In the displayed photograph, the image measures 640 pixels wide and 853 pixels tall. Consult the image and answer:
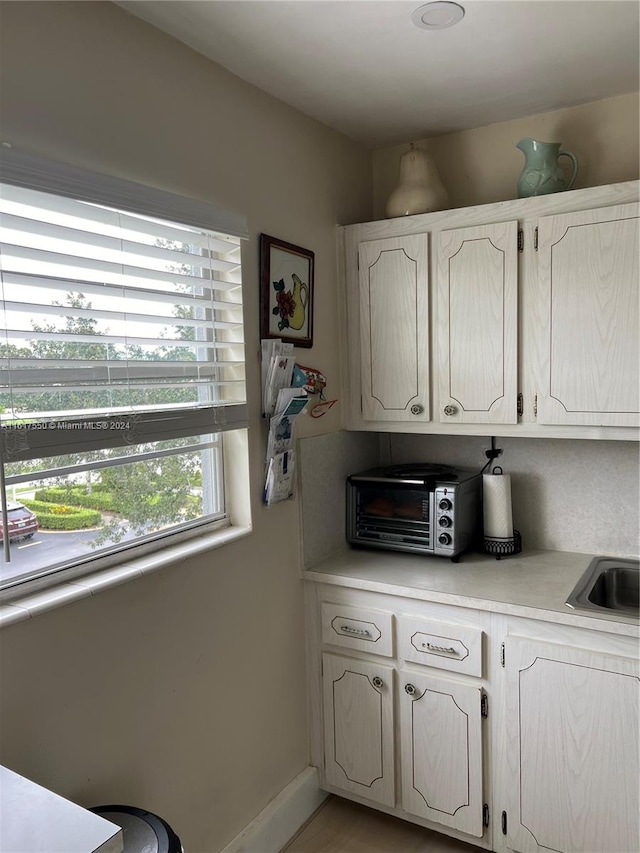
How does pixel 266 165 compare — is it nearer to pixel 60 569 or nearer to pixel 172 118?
pixel 172 118

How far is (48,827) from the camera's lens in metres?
0.95

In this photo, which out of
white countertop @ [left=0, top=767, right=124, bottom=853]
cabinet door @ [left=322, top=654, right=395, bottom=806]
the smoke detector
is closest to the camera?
white countertop @ [left=0, top=767, right=124, bottom=853]

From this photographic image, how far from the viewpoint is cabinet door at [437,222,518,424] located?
2.10 meters

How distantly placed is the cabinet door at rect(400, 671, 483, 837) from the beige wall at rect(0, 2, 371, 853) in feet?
1.34

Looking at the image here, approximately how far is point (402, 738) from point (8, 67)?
213 cm

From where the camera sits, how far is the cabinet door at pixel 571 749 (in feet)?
5.66

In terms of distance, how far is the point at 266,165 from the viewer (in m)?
2.04

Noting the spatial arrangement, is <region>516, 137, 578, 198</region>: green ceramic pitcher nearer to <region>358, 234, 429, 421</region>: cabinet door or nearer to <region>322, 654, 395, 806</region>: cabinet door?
<region>358, 234, 429, 421</region>: cabinet door

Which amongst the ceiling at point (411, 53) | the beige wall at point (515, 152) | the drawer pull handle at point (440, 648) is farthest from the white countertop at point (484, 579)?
the ceiling at point (411, 53)

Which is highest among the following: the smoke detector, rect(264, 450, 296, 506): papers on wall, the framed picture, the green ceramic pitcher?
the smoke detector

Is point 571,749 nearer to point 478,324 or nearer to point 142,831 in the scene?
point 142,831

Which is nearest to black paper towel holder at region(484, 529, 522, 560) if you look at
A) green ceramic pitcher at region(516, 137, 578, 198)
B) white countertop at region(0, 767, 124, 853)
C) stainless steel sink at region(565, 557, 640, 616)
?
stainless steel sink at region(565, 557, 640, 616)

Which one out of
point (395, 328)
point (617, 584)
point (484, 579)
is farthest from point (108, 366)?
point (617, 584)

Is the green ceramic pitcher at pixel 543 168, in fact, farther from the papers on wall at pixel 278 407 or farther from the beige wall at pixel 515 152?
the papers on wall at pixel 278 407
